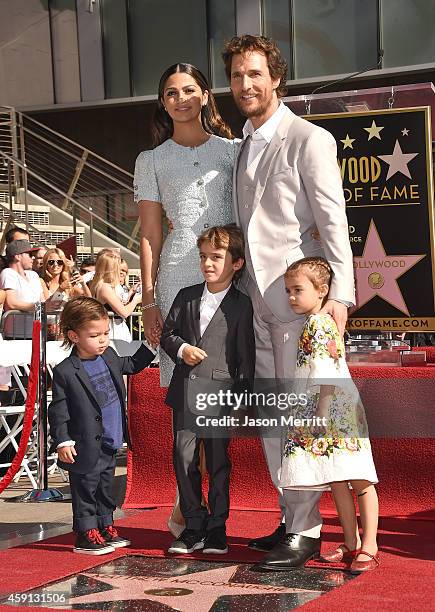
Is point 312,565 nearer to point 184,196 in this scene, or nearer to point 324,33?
point 184,196

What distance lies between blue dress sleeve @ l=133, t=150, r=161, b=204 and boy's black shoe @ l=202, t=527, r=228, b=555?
1.39 metres

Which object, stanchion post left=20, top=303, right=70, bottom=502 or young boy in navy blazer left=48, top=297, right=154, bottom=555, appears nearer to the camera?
young boy in navy blazer left=48, top=297, right=154, bottom=555

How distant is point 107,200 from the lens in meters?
18.5

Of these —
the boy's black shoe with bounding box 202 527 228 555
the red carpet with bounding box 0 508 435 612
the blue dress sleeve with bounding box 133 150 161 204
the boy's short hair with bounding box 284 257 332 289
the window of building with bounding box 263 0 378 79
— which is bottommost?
the red carpet with bounding box 0 508 435 612

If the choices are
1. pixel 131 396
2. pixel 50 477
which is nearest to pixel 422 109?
pixel 131 396

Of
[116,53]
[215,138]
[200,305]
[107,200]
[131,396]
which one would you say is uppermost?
[116,53]

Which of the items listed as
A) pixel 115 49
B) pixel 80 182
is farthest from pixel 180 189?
pixel 115 49

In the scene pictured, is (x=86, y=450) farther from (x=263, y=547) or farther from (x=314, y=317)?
(x=314, y=317)

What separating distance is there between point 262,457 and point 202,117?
1764mm

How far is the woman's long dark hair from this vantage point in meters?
4.54

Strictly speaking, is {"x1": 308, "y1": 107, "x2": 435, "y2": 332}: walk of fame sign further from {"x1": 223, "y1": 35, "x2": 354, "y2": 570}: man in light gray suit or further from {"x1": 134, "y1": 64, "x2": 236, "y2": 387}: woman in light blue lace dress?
{"x1": 223, "y1": 35, "x2": 354, "y2": 570}: man in light gray suit

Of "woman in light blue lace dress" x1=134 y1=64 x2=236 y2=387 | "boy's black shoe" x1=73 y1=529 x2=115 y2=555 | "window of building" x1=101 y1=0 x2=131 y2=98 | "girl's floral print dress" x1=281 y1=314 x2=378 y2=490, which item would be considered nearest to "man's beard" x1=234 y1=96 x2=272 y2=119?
"woman in light blue lace dress" x1=134 y1=64 x2=236 y2=387

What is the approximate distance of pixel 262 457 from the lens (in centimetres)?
542

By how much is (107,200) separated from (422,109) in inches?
537
